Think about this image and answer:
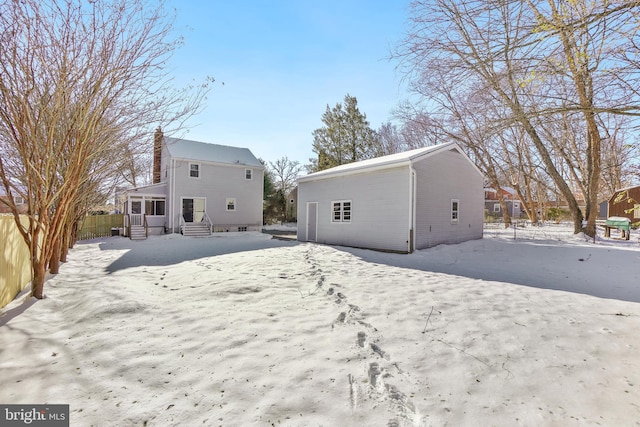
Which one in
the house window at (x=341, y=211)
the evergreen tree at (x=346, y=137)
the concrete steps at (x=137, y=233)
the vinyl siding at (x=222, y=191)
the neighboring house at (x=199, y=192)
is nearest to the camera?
the house window at (x=341, y=211)

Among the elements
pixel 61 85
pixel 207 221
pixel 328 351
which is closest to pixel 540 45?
pixel 328 351

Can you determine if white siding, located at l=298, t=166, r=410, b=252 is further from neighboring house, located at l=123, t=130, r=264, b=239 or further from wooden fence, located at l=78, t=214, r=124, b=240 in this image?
wooden fence, located at l=78, t=214, r=124, b=240

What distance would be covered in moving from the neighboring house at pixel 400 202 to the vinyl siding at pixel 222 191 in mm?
8274

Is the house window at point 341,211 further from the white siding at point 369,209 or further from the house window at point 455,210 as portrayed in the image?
the house window at point 455,210

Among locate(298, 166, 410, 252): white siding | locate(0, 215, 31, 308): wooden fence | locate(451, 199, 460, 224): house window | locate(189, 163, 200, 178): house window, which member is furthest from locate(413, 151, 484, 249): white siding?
locate(189, 163, 200, 178): house window

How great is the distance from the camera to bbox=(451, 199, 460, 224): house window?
509 inches

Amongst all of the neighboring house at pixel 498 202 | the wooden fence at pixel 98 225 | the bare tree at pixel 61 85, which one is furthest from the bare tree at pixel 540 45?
the neighboring house at pixel 498 202

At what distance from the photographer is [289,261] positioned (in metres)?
8.72

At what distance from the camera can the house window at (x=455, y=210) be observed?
509 inches

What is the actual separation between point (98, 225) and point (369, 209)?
1639cm

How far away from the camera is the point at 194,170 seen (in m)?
19.8

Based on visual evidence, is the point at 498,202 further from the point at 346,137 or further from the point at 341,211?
the point at 341,211

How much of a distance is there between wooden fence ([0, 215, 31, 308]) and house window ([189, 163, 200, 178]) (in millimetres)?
14072

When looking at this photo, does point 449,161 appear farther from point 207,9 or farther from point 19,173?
point 19,173
